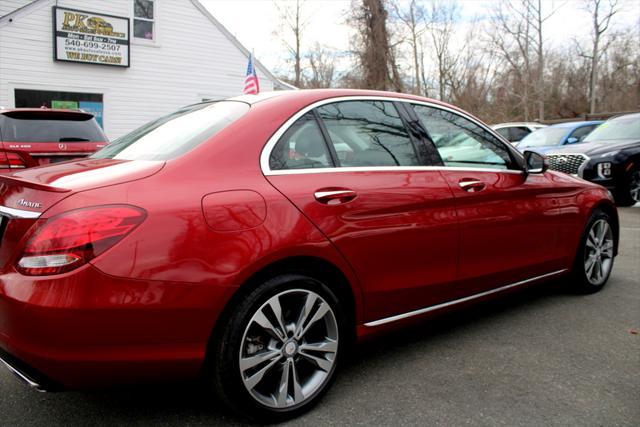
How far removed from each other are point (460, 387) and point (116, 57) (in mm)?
14366

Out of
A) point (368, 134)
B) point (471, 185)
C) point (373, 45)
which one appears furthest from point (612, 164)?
point (373, 45)

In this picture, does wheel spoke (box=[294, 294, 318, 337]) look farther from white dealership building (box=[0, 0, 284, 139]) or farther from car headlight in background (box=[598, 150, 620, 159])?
white dealership building (box=[0, 0, 284, 139])

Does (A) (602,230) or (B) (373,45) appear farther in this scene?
(B) (373,45)

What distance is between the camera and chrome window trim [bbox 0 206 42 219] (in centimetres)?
197

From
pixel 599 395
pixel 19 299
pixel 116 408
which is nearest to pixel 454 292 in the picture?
pixel 599 395

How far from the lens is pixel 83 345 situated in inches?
74.0

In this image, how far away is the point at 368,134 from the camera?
2.88 m

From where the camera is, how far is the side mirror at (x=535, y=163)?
3658 millimetres

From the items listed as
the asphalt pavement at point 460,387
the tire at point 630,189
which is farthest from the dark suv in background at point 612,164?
the asphalt pavement at point 460,387

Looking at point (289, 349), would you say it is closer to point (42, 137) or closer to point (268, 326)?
point (268, 326)

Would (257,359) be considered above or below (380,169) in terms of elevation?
below

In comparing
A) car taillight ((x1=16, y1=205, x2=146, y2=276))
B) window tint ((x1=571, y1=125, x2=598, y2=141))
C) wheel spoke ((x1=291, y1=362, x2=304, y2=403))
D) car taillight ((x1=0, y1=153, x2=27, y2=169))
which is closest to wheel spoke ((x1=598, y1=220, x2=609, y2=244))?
wheel spoke ((x1=291, y1=362, x2=304, y2=403))

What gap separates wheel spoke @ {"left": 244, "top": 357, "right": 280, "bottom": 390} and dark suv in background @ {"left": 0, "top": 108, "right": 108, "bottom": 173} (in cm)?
396

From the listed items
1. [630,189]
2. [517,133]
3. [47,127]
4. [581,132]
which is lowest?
[630,189]
